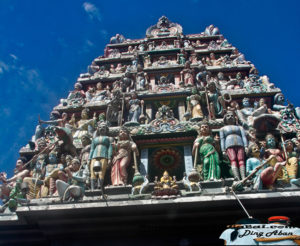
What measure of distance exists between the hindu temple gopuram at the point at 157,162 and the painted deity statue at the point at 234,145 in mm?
35

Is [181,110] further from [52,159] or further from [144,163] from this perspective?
[52,159]

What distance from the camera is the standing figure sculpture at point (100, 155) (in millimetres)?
10219

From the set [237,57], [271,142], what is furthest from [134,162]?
[237,57]

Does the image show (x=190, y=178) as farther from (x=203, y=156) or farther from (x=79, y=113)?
(x=79, y=113)

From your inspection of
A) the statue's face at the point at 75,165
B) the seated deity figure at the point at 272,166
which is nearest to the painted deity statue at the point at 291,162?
the seated deity figure at the point at 272,166

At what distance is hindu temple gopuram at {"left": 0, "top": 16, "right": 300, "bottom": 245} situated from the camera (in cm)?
841

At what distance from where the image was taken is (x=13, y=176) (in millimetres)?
11992

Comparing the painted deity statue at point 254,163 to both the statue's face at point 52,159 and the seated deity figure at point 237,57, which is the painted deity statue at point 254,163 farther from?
the seated deity figure at point 237,57

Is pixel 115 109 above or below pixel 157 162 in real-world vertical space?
above

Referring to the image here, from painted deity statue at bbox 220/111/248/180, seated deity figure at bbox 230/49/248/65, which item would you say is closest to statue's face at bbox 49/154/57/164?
painted deity statue at bbox 220/111/248/180

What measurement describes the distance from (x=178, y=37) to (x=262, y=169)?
14906mm

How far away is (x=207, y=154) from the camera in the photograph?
10.5m

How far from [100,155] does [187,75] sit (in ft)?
25.7

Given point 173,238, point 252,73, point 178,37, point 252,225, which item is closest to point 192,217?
point 173,238
